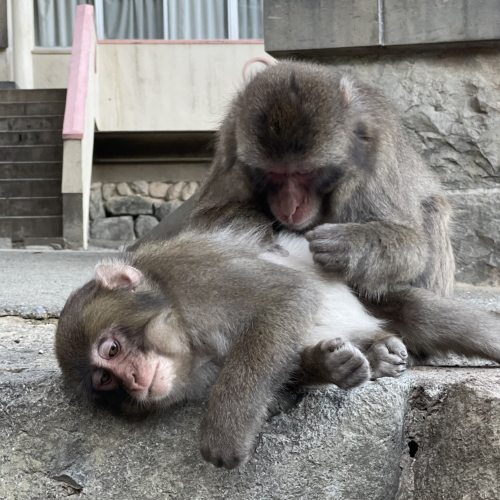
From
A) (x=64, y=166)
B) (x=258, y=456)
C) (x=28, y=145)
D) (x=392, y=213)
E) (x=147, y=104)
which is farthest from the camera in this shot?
(x=147, y=104)

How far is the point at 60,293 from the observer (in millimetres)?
4926

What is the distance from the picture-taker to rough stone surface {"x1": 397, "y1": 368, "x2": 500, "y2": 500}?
7.89 ft

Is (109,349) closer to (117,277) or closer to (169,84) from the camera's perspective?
(117,277)

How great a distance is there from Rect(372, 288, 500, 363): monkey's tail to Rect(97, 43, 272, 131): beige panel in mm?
12816

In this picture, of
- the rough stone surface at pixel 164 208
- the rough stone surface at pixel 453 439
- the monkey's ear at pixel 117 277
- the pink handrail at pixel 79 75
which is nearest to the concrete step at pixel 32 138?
the pink handrail at pixel 79 75

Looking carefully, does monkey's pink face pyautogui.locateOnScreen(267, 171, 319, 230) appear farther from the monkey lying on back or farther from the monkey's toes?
the monkey's toes

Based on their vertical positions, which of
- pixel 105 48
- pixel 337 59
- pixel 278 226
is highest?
pixel 105 48

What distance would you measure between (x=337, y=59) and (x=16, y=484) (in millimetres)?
3694

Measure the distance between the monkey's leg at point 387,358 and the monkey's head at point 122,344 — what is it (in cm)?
64

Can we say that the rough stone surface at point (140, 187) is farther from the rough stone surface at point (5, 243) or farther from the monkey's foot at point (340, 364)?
the monkey's foot at point (340, 364)

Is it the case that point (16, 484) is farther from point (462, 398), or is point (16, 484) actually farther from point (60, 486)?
point (462, 398)

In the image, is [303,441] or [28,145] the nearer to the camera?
[303,441]

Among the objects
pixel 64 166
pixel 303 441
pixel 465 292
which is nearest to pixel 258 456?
pixel 303 441

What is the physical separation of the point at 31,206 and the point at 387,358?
11.8 metres
